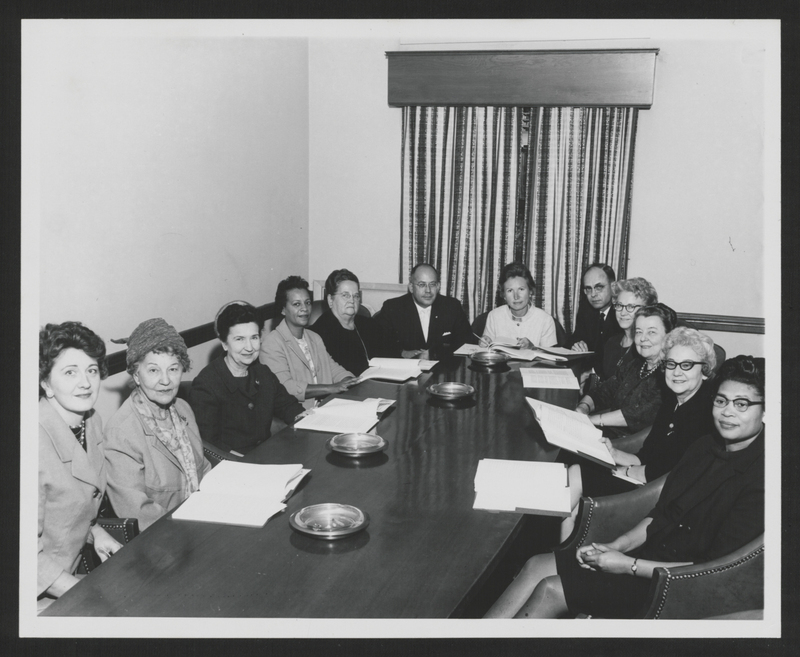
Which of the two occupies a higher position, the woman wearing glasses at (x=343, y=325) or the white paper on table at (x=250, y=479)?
the woman wearing glasses at (x=343, y=325)

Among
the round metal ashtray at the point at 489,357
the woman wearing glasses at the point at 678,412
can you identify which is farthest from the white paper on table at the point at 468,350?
the woman wearing glasses at the point at 678,412

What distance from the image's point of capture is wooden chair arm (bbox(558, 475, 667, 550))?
2.30 m

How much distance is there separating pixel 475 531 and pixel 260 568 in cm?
54

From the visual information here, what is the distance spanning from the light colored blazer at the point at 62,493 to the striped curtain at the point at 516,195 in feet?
12.7

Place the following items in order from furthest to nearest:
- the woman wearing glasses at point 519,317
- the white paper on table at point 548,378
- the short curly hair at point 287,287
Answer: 1. the woman wearing glasses at point 519,317
2. the short curly hair at point 287,287
3. the white paper on table at point 548,378

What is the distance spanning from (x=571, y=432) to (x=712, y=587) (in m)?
0.87

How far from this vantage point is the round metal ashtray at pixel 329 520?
1.75 m

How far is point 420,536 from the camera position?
179cm

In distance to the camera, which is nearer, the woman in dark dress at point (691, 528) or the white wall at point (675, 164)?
the woman in dark dress at point (691, 528)

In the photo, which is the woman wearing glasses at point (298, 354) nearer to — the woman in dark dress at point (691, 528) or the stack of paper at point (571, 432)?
the stack of paper at point (571, 432)

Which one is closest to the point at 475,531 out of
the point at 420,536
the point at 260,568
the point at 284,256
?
the point at 420,536

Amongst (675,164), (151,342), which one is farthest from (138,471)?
(675,164)

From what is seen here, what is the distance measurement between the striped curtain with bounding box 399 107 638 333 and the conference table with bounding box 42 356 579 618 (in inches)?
122

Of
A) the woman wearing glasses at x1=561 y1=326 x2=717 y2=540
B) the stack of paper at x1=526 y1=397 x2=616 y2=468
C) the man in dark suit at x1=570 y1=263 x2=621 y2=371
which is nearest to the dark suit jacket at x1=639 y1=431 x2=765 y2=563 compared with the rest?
the stack of paper at x1=526 y1=397 x2=616 y2=468
